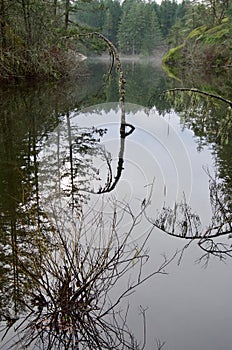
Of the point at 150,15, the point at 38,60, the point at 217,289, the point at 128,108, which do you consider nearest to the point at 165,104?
the point at 128,108

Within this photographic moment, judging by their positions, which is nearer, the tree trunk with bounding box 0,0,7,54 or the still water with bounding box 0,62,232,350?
the still water with bounding box 0,62,232,350

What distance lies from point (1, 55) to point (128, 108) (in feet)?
18.5

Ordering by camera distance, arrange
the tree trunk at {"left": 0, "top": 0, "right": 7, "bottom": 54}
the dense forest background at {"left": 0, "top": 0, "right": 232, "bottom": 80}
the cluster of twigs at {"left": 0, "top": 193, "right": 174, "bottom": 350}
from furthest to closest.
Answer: the dense forest background at {"left": 0, "top": 0, "right": 232, "bottom": 80} < the tree trunk at {"left": 0, "top": 0, "right": 7, "bottom": 54} < the cluster of twigs at {"left": 0, "top": 193, "right": 174, "bottom": 350}

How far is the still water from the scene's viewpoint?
3395 millimetres

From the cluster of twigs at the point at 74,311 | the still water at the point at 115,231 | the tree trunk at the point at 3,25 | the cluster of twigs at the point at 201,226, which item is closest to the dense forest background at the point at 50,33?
the tree trunk at the point at 3,25

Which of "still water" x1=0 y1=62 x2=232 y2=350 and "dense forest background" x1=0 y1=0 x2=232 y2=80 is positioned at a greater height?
"dense forest background" x1=0 y1=0 x2=232 y2=80

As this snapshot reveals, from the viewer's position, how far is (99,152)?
9008 mm

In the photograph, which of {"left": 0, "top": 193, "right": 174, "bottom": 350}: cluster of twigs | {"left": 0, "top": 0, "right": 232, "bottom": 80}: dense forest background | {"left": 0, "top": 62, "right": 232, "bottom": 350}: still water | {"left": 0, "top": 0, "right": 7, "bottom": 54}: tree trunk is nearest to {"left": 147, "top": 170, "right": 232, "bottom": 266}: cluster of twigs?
{"left": 0, "top": 62, "right": 232, "bottom": 350}: still water

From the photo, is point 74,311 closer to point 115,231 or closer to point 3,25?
point 115,231

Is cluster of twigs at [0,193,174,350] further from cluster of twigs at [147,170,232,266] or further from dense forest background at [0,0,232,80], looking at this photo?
dense forest background at [0,0,232,80]

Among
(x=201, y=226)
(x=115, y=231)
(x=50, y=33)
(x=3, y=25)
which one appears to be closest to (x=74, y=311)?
(x=115, y=231)

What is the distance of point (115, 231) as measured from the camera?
4.72 meters

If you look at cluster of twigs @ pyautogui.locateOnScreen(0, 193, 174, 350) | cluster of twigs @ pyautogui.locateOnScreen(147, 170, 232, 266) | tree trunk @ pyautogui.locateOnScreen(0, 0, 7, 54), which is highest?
tree trunk @ pyautogui.locateOnScreen(0, 0, 7, 54)

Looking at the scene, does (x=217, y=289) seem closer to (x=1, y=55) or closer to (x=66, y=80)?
(x=1, y=55)
